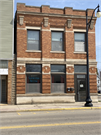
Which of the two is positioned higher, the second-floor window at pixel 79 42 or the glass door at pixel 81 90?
the second-floor window at pixel 79 42

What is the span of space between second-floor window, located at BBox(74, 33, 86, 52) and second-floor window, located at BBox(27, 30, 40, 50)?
419cm

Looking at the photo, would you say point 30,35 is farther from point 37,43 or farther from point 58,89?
point 58,89

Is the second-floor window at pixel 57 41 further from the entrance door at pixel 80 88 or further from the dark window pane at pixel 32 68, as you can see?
the entrance door at pixel 80 88

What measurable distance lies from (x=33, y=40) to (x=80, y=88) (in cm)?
718

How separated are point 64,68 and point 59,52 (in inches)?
70.1

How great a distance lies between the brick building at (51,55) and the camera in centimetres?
1925

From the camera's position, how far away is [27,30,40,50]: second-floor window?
1977cm

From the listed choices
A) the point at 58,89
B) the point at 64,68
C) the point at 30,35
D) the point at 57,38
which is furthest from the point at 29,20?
the point at 58,89

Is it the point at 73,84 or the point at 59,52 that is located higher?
the point at 59,52

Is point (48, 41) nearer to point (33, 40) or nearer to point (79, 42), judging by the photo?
point (33, 40)

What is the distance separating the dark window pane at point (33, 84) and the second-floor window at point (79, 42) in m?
5.32

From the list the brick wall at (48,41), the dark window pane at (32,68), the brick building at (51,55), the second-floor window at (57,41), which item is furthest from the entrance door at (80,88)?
the dark window pane at (32,68)

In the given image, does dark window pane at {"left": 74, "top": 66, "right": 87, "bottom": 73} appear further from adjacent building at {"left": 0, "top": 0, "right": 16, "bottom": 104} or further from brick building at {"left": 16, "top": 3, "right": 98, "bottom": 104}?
adjacent building at {"left": 0, "top": 0, "right": 16, "bottom": 104}

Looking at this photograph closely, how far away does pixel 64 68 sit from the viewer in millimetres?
20234
